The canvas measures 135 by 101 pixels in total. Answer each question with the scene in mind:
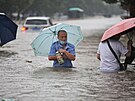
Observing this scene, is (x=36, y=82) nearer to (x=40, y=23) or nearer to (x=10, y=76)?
(x=10, y=76)

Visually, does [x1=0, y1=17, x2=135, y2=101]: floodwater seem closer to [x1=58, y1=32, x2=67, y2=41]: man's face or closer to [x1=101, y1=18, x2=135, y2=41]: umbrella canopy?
[x1=58, y1=32, x2=67, y2=41]: man's face

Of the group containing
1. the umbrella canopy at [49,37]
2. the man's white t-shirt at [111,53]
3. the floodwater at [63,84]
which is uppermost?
the umbrella canopy at [49,37]

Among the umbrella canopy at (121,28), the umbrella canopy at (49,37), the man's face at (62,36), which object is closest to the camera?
the umbrella canopy at (121,28)

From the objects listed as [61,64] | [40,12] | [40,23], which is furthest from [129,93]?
[40,12]

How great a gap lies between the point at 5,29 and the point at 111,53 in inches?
229

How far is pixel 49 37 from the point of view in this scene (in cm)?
1134

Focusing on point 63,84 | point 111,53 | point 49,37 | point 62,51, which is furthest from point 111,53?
point 49,37

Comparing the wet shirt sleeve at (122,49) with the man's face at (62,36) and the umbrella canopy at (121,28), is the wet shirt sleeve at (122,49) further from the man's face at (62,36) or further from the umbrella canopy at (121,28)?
the man's face at (62,36)

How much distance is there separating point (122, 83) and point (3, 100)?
280 centimetres

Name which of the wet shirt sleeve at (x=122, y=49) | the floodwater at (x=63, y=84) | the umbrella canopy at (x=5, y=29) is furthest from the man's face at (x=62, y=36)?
the umbrella canopy at (x=5, y=29)

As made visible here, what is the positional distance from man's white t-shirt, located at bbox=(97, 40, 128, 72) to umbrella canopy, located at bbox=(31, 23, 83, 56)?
1.87 metres

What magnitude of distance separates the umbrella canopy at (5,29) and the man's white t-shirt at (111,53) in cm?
543

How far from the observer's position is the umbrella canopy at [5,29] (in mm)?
14508

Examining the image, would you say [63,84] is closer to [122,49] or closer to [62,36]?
[62,36]
